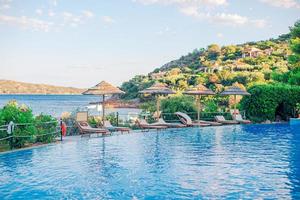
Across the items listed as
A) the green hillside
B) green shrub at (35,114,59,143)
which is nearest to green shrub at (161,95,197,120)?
green shrub at (35,114,59,143)

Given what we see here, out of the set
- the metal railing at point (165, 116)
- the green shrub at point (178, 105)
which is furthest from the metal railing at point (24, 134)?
the green shrub at point (178, 105)

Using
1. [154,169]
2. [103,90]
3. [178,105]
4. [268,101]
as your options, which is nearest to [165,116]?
[178,105]

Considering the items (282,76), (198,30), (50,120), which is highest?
(198,30)

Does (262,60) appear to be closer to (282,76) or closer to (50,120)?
(282,76)

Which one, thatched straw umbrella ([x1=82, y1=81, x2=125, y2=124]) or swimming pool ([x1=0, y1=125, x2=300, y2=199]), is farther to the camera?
thatched straw umbrella ([x1=82, y1=81, x2=125, y2=124])

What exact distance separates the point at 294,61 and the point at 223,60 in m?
47.6

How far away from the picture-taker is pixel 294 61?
3288 cm

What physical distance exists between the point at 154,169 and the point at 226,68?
58.6 meters

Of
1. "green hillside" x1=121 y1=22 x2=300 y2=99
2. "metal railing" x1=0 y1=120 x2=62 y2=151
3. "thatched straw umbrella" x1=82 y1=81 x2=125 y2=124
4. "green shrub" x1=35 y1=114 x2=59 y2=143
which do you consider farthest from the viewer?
"green hillside" x1=121 y1=22 x2=300 y2=99

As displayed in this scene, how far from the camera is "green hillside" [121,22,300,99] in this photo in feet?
179

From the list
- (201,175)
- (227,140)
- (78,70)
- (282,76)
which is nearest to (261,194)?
(201,175)

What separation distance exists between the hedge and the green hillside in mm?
5267

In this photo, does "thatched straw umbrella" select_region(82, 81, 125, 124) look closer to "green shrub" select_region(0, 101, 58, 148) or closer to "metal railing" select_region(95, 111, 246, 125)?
"metal railing" select_region(95, 111, 246, 125)

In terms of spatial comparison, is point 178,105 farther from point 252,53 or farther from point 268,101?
point 252,53
